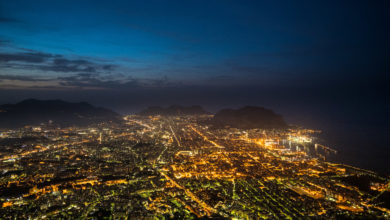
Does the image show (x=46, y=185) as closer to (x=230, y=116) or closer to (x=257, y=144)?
(x=257, y=144)

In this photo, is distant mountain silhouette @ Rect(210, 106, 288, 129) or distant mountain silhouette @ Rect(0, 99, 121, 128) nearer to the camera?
distant mountain silhouette @ Rect(210, 106, 288, 129)

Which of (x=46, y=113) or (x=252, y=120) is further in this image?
(x=46, y=113)

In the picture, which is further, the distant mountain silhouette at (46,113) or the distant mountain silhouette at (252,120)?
the distant mountain silhouette at (46,113)

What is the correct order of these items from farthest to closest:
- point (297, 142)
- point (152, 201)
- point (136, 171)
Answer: point (297, 142)
point (136, 171)
point (152, 201)

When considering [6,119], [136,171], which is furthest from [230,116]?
[6,119]
